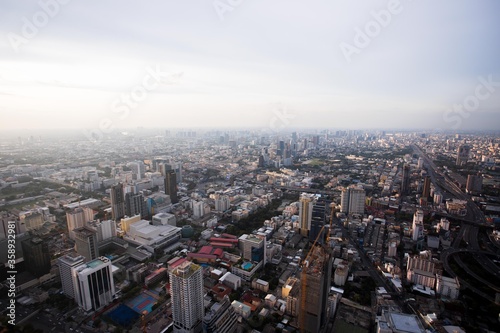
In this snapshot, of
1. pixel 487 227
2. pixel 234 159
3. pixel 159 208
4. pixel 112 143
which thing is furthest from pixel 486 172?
pixel 112 143

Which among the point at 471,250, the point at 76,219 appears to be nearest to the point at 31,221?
the point at 76,219

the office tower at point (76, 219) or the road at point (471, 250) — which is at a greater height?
the office tower at point (76, 219)

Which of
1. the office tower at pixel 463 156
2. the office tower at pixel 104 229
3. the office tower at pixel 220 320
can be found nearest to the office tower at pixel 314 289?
the office tower at pixel 220 320

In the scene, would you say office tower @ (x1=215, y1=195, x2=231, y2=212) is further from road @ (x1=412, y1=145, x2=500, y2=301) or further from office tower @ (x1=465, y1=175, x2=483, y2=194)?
office tower @ (x1=465, y1=175, x2=483, y2=194)

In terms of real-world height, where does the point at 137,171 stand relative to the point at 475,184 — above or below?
above

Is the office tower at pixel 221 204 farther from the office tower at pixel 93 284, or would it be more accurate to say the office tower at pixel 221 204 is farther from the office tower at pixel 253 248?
the office tower at pixel 93 284

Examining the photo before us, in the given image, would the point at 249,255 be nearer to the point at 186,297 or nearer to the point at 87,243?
the point at 186,297
